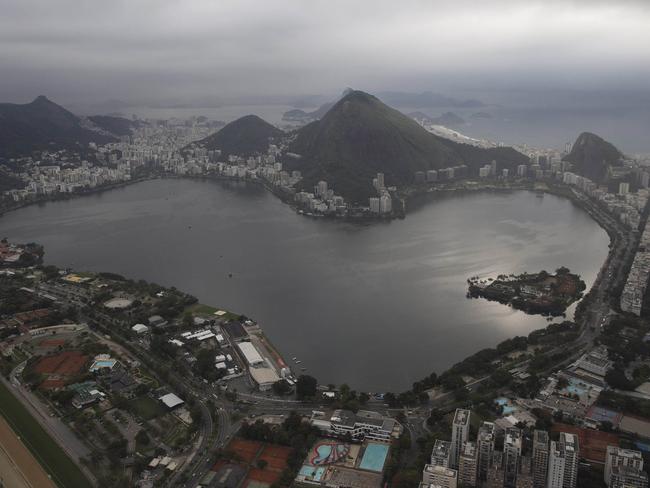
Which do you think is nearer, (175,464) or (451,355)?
(175,464)

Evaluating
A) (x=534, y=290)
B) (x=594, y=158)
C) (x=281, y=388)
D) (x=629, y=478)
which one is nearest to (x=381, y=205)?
(x=534, y=290)

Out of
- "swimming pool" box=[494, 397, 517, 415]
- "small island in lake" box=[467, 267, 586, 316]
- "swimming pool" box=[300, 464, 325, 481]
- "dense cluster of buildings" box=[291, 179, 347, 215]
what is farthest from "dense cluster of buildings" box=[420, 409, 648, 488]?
"dense cluster of buildings" box=[291, 179, 347, 215]

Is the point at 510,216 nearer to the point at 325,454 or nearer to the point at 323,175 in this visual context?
the point at 323,175

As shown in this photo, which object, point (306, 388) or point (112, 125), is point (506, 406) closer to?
point (306, 388)

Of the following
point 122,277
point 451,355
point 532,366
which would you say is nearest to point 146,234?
point 122,277

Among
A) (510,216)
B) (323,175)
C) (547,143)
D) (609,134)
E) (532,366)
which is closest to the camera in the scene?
(532,366)

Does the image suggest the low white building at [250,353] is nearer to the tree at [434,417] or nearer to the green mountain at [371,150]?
the tree at [434,417]
